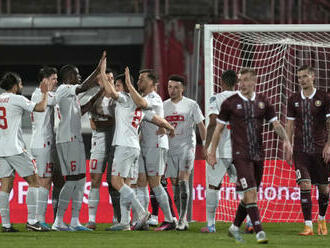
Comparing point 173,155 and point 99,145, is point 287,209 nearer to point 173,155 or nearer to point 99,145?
point 173,155

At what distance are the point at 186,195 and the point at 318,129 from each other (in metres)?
1.84

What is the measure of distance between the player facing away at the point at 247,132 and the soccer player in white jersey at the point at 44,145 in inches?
88.0

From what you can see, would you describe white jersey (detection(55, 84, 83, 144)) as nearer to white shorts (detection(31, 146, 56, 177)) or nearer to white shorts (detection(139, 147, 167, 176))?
white shorts (detection(31, 146, 56, 177))

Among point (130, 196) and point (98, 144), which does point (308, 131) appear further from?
point (98, 144)

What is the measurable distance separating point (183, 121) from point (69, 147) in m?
1.53

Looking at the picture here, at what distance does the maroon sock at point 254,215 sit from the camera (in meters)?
7.73

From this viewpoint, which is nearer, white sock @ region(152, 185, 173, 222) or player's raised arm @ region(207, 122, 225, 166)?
player's raised arm @ region(207, 122, 225, 166)

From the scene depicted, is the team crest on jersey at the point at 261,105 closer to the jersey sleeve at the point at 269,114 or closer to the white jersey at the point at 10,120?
the jersey sleeve at the point at 269,114

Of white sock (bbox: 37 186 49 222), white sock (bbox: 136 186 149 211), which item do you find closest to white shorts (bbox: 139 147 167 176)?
white sock (bbox: 136 186 149 211)

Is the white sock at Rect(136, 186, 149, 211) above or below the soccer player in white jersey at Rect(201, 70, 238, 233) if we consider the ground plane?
below

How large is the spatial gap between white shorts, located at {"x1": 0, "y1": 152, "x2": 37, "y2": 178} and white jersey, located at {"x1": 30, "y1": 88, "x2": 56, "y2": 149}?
307mm

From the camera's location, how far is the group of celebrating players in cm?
906

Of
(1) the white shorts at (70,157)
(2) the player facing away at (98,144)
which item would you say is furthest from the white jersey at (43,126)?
(2) the player facing away at (98,144)

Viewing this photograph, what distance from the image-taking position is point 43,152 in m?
9.41
